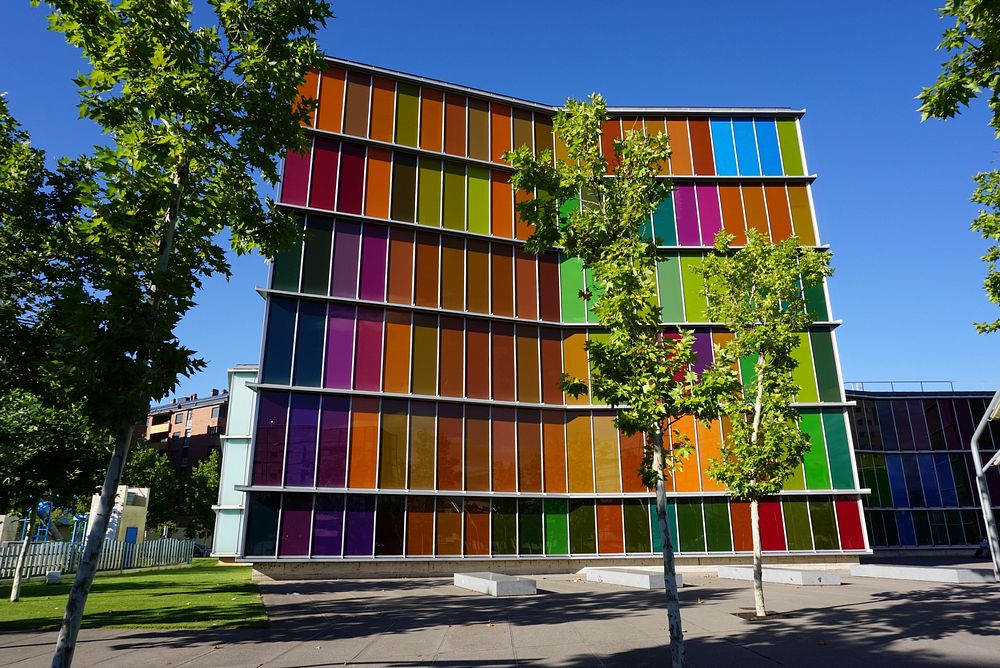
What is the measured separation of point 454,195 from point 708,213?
14.3 m

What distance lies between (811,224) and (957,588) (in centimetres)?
2049

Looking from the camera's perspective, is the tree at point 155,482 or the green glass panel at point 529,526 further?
the tree at point 155,482

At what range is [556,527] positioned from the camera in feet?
96.1

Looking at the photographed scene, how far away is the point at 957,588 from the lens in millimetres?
19438

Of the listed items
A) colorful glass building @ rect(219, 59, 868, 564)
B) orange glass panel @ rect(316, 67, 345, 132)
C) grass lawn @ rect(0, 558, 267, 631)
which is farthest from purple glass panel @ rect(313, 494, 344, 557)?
orange glass panel @ rect(316, 67, 345, 132)

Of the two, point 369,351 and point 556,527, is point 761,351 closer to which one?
point 556,527

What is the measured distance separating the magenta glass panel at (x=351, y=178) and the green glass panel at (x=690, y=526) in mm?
21823

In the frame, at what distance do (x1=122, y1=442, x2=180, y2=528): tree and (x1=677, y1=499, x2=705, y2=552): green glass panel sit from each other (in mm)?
58041

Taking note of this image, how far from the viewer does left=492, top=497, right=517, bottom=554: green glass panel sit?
28.3 meters

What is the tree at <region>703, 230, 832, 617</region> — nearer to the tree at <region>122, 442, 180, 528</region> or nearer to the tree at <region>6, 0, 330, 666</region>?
the tree at <region>6, 0, 330, 666</region>

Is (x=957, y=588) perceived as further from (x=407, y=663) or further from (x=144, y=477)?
(x=144, y=477)

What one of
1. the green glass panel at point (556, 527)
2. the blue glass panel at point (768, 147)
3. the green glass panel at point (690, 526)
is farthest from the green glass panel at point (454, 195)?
the green glass panel at point (690, 526)

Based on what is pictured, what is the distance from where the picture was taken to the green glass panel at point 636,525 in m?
29.4

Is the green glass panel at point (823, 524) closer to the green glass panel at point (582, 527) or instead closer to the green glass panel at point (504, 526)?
the green glass panel at point (582, 527)
